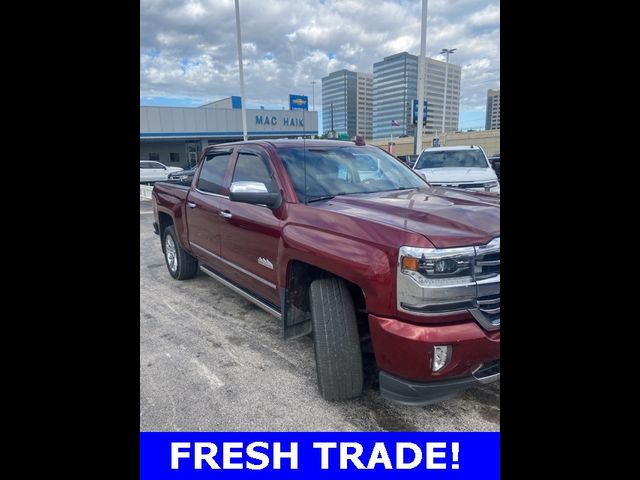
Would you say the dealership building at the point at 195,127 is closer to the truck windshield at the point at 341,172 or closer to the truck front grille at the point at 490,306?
the truck windshield at the point at 341,172

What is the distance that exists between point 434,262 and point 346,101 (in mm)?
2580

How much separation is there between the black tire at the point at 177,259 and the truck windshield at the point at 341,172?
2563mm

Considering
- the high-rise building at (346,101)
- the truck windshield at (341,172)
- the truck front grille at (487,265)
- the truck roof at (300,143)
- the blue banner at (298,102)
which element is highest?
the high-rise building at (346,101)

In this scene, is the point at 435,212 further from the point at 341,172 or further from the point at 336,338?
the point at 341,172

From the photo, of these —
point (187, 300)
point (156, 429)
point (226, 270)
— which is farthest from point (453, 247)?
point (187, 300)

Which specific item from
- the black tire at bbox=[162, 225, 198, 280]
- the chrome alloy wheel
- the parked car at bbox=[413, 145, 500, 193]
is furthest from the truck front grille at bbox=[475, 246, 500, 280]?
the parked car at bbox=[413, 145, 500, 193]

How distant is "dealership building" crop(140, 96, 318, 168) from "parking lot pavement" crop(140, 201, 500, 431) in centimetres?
2643

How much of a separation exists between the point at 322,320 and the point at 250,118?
31.4 metres

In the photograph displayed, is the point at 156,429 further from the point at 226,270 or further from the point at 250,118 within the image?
the point at 250,118

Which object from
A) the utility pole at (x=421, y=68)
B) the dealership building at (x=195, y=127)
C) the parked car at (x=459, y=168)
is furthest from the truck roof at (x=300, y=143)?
the dealership building at (x=195, y=127)

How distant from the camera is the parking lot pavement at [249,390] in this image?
2.50 metres

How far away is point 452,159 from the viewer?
33.5ft
